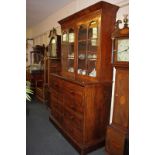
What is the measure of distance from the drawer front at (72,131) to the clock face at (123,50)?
118cm

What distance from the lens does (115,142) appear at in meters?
2.04

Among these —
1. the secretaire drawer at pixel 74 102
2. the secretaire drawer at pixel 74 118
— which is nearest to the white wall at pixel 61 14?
the secretaire drawer at pixel 74 102

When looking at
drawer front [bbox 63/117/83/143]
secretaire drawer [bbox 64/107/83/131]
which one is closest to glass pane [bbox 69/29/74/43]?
secretaire drawer [bbox 64/107/83/131]

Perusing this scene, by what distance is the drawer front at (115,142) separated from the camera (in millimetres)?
1959

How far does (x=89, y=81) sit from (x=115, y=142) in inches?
34.8

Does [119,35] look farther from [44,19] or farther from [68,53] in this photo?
[44,19]

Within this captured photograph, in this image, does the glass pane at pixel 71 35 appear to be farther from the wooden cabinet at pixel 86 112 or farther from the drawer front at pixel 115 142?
the drawer front at pixel 115 142

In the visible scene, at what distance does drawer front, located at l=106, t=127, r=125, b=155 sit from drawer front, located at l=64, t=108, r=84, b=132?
40 cm

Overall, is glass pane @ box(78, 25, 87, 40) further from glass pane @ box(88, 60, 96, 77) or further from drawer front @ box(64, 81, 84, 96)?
drawer front @ box(64, 81, 84, 96)

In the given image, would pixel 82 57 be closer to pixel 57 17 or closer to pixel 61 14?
pixel 61 14

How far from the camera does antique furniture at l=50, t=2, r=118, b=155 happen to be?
2137 mm
